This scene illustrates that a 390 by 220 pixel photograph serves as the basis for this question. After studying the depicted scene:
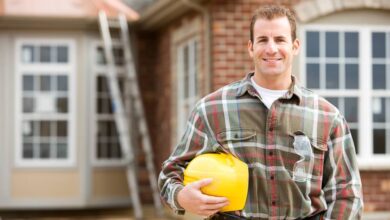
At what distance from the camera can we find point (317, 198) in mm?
2699

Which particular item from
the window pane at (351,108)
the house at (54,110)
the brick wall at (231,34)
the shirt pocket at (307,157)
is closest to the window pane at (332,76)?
the window pane at (351,108)

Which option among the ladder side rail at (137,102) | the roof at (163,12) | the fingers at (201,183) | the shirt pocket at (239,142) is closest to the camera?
the fingers at (201,183)

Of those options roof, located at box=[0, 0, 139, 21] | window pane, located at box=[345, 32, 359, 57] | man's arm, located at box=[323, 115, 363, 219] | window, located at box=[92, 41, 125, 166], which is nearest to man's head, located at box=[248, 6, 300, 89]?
man's arm, located at box=[323, 115, 363, 219]

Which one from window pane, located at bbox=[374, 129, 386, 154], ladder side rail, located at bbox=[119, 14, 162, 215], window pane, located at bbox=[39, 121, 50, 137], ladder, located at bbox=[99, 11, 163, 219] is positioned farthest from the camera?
window pane, located at bbox=[39, 121, 50, 137]

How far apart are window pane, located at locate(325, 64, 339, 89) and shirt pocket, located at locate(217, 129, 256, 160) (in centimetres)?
729

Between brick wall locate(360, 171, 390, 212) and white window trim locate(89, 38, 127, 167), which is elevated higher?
white window trim locate(89, 38, 127, 167)

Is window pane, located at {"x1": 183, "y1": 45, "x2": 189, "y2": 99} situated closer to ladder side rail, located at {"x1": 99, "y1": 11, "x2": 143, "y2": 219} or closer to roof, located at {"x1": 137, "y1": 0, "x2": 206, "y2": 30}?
roof, located at {"x1": 137, "y1": 0, "x2": 206, "y2": 30}

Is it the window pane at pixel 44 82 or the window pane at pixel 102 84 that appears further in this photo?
the window pane at pixel 102 84

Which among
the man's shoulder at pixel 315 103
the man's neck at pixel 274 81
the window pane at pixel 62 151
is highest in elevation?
the man's neck at pixel 274 81

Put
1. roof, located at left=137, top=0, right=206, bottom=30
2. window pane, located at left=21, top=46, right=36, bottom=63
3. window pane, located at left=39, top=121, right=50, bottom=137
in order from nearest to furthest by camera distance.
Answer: roof, located at left=137, top=0, right=206, bottom=30 < window pane, located at left=21, top=46, right=36, bottom=63 < window pane, located at left=39, top=121, right=50, bottom=137

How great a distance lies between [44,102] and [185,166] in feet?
32.8

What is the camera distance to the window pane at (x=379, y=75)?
995cm

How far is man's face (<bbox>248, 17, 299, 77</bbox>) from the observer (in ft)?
8.70

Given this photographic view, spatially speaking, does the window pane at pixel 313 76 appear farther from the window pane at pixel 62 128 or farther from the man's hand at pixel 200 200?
the man's hand at pixel 200 200
